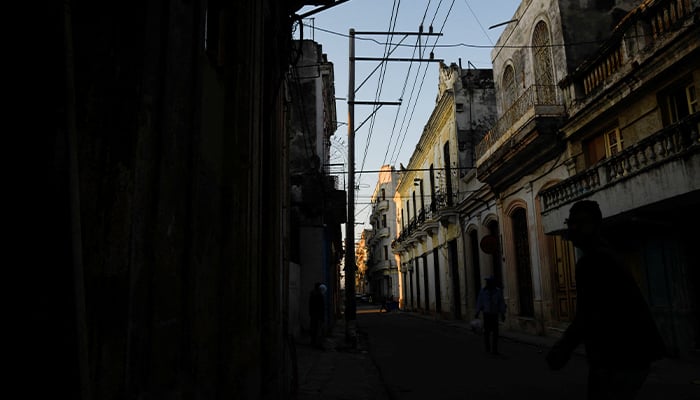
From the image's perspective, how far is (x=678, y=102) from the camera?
9086mm

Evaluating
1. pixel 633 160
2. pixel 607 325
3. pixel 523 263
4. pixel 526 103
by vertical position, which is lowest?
pixel 607 325

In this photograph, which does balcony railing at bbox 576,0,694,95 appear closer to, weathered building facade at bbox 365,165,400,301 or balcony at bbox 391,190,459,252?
balcony at bbox 391,190,459,252

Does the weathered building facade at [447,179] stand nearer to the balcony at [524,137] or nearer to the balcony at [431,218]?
the balcony at [431,218]

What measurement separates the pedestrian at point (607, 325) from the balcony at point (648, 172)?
624 cm

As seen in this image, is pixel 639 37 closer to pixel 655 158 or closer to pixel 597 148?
pixel 597 148

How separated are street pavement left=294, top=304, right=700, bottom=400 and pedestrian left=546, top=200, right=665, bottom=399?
3740 millimetres

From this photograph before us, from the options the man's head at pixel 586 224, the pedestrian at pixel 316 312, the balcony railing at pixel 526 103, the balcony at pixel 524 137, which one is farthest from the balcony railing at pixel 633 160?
→ the man's head at pixel 586 224

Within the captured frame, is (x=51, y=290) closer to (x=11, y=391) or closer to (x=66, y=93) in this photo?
(x=11, y=391)

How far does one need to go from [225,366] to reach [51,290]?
8.24 feet

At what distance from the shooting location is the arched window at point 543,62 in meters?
13.7

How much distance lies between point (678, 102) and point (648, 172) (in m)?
1.77

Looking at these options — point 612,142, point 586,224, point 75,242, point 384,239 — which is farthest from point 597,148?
point 384,239

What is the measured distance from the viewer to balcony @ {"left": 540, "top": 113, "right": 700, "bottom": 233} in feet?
24.7

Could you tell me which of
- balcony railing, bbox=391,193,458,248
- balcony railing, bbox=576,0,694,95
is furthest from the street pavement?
balcony railing, bbox=391,193,458,248
